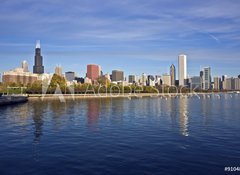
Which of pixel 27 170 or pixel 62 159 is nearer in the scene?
pixel 27 170

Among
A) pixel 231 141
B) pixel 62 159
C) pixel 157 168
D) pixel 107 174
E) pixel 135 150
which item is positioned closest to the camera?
pixel 107 174

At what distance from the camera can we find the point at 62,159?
76.4 feet

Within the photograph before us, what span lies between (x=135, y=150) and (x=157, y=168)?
5.66 m

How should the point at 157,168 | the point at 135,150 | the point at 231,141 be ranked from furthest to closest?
the point at 231,141, the point at 135,150, the point at 157,168

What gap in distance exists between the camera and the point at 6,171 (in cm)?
2009

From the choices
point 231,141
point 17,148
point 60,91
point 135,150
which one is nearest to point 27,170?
point 17,148

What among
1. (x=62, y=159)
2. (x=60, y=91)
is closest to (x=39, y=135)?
(x=62, y=159)

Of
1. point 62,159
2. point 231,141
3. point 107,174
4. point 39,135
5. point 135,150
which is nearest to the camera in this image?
point 107,174

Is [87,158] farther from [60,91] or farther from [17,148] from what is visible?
[60,91]

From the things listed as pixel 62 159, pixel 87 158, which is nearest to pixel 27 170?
pixel 62 159

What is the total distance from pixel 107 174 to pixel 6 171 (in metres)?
7.02

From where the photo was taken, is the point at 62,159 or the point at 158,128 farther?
the point at 158,128

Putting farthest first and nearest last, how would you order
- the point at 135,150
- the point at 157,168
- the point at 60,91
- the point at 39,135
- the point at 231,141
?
the point at 60,91 → the point at 39,135 → the point at 231,141 → the point at 135,150 → the point at 157,168

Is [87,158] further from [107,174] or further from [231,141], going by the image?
[231,141]
